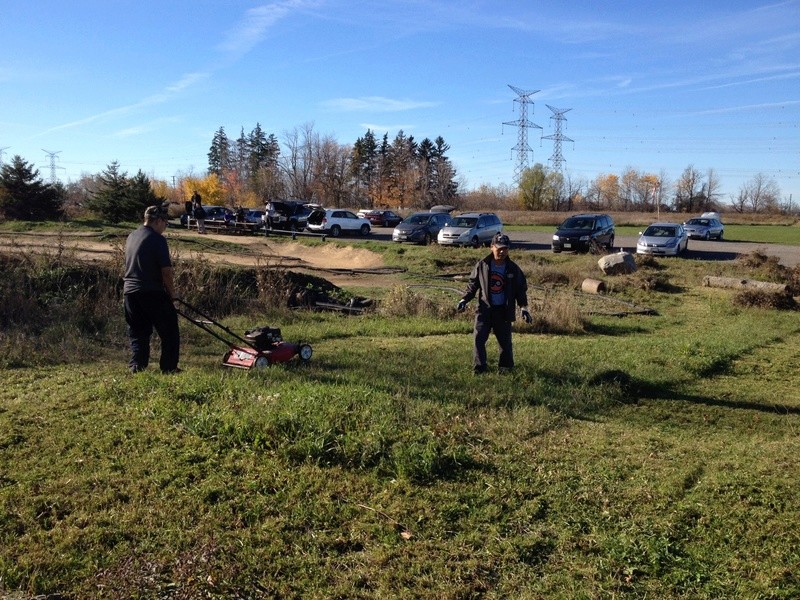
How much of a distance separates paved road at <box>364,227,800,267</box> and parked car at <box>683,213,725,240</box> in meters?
0.44

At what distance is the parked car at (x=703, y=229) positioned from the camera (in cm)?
4269

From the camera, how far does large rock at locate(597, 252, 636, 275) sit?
71.7ft

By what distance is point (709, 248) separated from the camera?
36.9 meters

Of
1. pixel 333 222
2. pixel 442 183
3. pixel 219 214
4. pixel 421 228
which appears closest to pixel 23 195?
pixel 219 214

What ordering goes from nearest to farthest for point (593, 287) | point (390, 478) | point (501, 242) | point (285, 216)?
point (390, 478)
point (501, 242)
point (593, 287)
point (285, 216)

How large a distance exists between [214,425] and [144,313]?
8.23 ft

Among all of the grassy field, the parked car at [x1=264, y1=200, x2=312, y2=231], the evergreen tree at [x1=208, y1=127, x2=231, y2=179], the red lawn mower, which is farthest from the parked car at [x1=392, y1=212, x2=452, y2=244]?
the evergreen tree at [x1=208, y1=127, x2=231, y2=179]

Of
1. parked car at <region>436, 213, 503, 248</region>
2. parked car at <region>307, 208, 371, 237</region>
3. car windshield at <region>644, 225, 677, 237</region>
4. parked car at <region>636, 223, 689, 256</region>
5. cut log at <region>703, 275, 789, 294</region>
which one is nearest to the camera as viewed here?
cut log at <region>703, 275, 789, 294</region>

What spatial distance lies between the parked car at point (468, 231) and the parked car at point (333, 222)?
841 cm

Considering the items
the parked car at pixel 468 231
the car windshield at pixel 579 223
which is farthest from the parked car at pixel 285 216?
the car windshield at pixel 579 223

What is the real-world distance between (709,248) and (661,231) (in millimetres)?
8201

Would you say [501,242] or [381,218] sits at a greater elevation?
[381,218]

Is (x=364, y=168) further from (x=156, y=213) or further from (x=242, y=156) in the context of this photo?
(x=156, y=213)

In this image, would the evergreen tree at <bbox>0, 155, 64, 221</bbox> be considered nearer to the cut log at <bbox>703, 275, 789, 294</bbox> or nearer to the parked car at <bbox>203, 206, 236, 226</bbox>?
the parked car at <bbox>203, 206, 236, 226</bbox>
